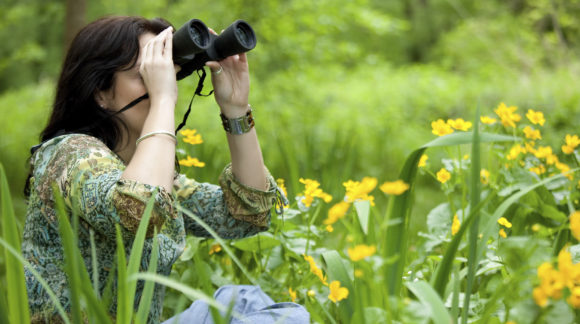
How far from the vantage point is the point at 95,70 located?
140cm

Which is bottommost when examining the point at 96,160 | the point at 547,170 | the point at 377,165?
the point at 377,165

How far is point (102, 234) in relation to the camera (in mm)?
1313

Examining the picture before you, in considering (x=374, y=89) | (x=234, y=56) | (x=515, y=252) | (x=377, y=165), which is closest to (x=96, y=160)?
(x=234, y=56)

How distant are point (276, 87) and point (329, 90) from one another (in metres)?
3.36

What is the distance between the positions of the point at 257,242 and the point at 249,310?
13.9 inches

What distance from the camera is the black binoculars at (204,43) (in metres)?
1.35

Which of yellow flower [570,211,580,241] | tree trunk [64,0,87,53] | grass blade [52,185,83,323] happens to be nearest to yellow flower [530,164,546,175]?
yellow flower [570,211,580,241]

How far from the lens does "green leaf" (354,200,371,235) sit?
37.5 inches

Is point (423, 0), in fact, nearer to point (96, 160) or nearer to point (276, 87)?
point (276, 87)

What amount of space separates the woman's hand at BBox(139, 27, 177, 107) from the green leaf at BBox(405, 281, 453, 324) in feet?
2.31

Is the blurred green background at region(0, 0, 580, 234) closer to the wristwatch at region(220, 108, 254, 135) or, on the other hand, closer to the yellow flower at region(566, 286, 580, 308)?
the wristwatch at region(220, 108, 254, 135)

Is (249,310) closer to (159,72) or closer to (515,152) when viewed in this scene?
(159,72)

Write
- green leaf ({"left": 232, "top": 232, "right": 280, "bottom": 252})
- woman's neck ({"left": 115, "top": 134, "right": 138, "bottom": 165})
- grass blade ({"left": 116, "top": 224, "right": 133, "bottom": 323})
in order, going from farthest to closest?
green leaf ({"left": 232, "top": 232, "right": 280, "bottom": 252})
woman's neck ({"left": 115, "top": 134, "right": 138, "bottom": 165})
grass blade ({"left": 116, "top": 224, "right": 133, "bottom": 323})

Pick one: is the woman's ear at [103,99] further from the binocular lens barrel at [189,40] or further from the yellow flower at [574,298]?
the yellow flower at [574,298]
